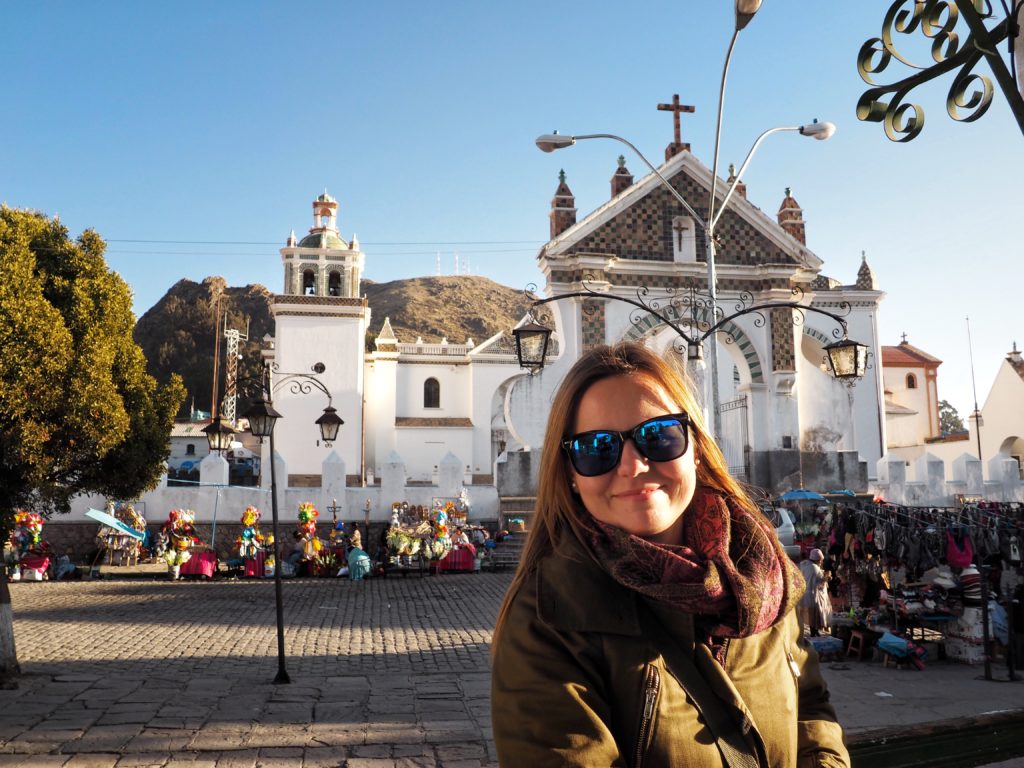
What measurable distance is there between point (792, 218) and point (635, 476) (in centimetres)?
2378

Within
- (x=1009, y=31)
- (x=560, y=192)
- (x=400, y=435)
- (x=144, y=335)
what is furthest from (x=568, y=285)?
(x=144, y=335)

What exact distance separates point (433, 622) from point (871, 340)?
25868 mm

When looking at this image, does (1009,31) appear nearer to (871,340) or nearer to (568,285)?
(568,285)

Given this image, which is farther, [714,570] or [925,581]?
[925,581]

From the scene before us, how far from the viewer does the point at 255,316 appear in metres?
90.9

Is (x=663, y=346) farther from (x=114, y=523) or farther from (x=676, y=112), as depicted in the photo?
(x=114, y=523)

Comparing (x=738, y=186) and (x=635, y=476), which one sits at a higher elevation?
(x=738, y=186)

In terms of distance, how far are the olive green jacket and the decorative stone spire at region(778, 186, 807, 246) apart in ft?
77.5

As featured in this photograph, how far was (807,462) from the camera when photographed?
21.1 meters

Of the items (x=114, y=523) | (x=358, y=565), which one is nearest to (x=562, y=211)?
(x=358, y=565)

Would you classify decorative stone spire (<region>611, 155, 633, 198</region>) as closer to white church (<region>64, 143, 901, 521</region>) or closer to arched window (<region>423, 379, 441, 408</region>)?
white church (<region>64, 143, 901, 521</region>)

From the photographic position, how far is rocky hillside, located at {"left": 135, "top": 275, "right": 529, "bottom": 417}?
2813 inches

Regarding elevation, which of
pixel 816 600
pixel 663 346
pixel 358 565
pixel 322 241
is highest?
pixel 322 241

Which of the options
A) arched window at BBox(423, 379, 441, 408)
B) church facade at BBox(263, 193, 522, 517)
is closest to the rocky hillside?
arched window at BBox(423, 379, 441, 408)
